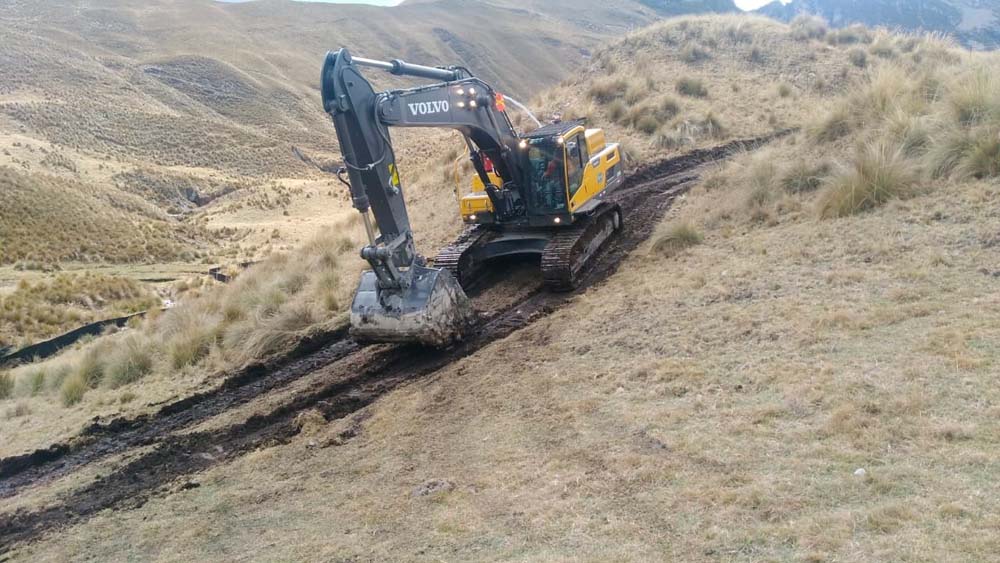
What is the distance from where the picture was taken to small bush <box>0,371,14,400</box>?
443 inches

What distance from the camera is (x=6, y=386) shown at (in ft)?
37.3

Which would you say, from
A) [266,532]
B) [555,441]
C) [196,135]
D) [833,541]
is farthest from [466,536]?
[196,135]

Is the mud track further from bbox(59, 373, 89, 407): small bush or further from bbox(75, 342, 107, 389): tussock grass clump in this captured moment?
bbox(75, 342, 107, 389): tussock grass clump

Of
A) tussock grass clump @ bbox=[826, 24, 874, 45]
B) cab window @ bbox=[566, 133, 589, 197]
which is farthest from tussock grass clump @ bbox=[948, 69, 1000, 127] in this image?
tussock grass clump @ bbox=[826, 24, 874, 45]

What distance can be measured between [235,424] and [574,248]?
555cm

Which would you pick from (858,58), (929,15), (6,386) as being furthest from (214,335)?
(929,15)

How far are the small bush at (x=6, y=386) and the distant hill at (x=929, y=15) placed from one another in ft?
150

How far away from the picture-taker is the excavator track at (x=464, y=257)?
11203mm

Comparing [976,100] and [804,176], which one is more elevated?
[976,100]

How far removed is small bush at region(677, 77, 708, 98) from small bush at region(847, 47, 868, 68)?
19.9 ft

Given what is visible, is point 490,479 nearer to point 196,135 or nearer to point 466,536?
point 466,536

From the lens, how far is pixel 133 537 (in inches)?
244

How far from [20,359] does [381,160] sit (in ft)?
37.2

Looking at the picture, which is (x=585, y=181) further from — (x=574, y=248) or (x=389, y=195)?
(x=389, y=195)
